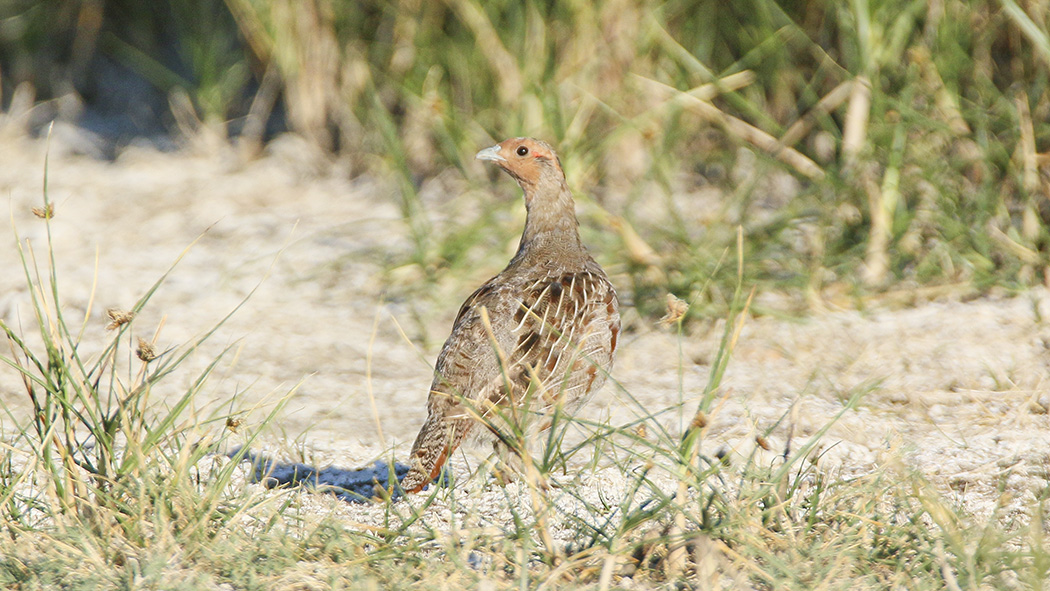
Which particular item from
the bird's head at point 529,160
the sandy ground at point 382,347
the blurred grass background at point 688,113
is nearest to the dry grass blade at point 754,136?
the blurred grass background at point 688,113

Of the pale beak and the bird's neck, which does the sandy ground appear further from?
the pale beak

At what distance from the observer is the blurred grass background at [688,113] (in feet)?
13.1

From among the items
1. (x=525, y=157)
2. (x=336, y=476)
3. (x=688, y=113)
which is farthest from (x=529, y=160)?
(x=688, y=113)

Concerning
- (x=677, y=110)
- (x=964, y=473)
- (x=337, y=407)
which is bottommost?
(x=964, y=473)

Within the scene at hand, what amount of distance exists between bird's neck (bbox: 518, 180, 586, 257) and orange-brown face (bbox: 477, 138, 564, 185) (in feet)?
0.15

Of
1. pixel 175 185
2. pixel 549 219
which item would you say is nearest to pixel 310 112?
Answer: pixel 175 185

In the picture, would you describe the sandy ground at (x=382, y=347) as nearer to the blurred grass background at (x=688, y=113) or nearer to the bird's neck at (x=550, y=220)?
the blurred grass background at (x=688, y=113)

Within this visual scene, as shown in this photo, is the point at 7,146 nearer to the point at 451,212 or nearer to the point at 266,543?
the point at 451,212

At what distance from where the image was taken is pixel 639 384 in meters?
3.64

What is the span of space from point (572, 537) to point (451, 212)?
2.15m

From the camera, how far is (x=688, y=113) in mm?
4797

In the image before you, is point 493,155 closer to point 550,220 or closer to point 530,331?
point 550,220

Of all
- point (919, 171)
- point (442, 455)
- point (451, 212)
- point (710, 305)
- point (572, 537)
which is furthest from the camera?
point (451, 212)

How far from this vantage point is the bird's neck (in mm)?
3461
